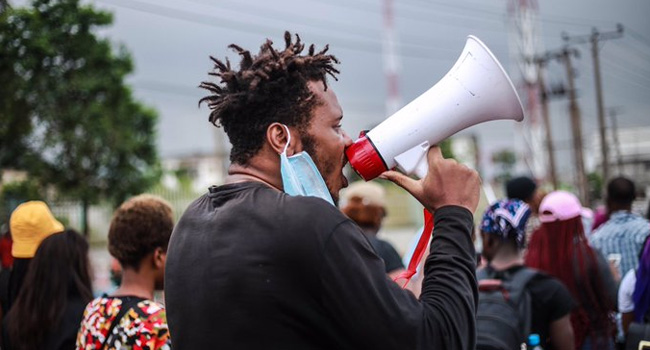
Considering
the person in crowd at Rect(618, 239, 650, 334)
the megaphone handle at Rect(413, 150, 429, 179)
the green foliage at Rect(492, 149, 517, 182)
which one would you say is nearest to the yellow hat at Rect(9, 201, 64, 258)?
the megaphone handle at Rect(413, 150, 429, 179)

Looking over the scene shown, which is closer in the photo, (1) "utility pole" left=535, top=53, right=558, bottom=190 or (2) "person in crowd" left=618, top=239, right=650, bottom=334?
(2) "person in crowd" left=618, top=239, right=650, bottom=334

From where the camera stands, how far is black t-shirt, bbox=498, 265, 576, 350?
3535mm

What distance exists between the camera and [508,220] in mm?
3811

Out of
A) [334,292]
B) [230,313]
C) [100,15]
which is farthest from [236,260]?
[100,15]

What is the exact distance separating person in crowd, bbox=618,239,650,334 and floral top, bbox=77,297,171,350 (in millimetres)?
2385

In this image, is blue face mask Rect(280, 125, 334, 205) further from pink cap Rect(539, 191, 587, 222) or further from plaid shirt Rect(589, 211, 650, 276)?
plaid shirt Rect(589, 211, 650, 276)

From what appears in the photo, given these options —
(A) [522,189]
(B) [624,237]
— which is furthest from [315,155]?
(A) [522,189]

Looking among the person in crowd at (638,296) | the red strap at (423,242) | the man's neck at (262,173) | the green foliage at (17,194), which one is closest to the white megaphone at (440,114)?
the red strap at (423,242)

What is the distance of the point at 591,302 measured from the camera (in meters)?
4.10

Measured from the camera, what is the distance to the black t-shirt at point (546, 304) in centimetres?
354

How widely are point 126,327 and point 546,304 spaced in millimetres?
2024

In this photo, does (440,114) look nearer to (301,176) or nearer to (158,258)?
(301,176)

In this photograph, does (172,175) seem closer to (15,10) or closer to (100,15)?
(100,15)

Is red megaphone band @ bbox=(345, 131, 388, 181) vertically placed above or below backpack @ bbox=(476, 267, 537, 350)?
above
